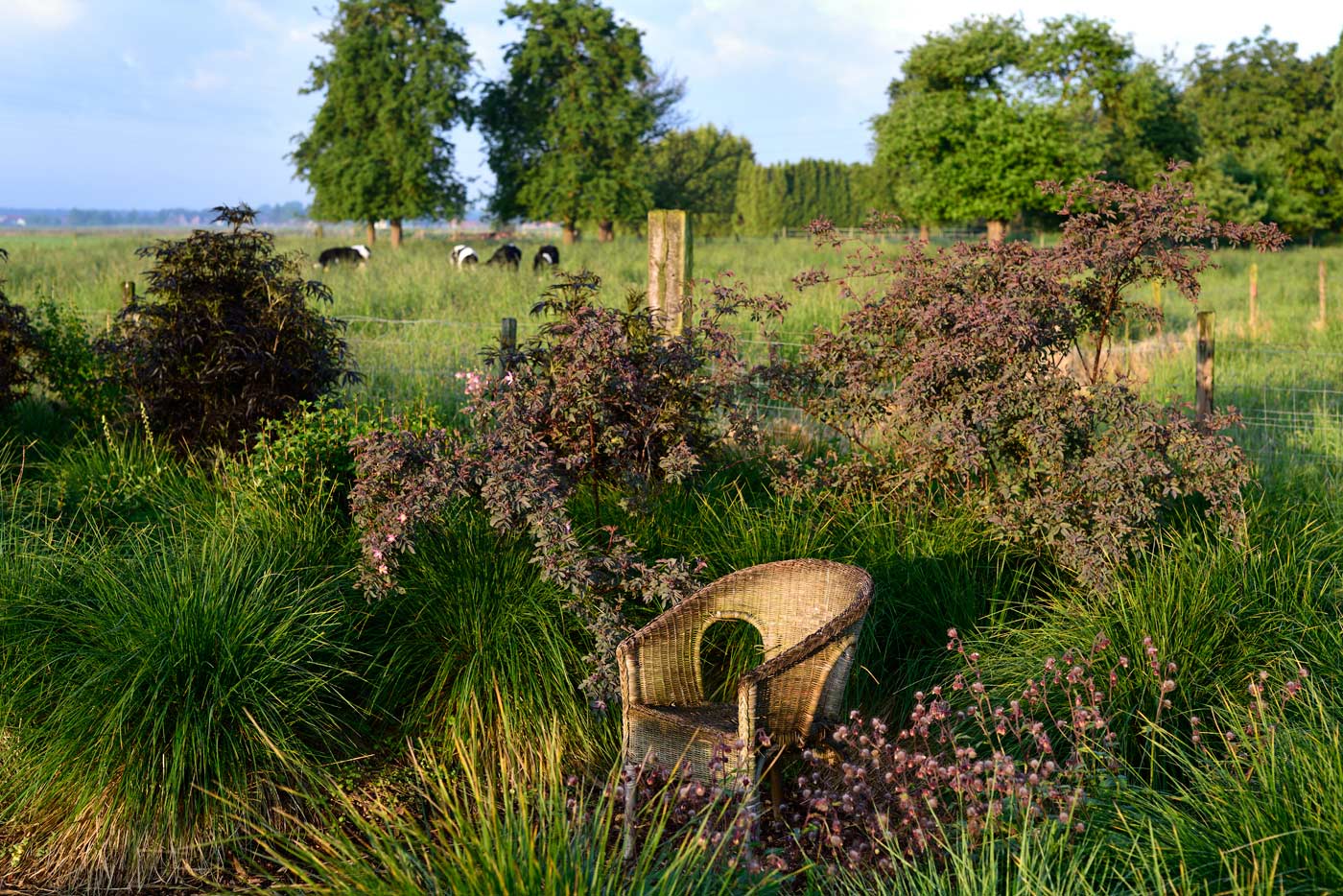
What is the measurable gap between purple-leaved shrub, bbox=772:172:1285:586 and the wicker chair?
1.27 metres

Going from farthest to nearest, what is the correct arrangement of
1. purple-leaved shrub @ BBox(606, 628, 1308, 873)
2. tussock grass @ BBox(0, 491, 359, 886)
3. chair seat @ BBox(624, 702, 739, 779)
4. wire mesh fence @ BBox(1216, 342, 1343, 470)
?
1. wire mesh fence @ BBox(1216, 342, 1343, 470)
2. tussock grass @ BBox(0, 491, 359, 886)
3. chair seat @ BBox(624, 702, 739, 779)
4. purple-leaved shrub @ BBox(606, 628, 1308, 873)

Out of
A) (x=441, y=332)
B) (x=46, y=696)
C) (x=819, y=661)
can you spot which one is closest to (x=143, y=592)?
(x=46, y=696)

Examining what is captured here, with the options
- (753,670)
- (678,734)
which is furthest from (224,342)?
(753,670)

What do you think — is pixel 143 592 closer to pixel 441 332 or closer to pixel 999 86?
pixel 441 332

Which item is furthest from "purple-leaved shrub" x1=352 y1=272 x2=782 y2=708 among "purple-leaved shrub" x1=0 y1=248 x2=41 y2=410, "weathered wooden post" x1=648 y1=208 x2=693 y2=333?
"purple-leaved shrub" x1=0 y1=248 x2=41 y2=410

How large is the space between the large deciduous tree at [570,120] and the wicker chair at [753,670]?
109ft

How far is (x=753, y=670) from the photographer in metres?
3.35

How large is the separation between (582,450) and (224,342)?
106 inches

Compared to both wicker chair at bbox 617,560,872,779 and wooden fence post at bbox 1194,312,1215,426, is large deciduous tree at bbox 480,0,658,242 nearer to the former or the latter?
wooden fence post at bbox 1194,312,1215,426

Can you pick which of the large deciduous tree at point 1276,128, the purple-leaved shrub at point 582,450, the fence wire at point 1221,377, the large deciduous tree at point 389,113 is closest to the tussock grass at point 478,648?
the purple-leaved shrub at point 582,450

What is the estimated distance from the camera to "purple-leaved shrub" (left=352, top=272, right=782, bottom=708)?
13.6ft

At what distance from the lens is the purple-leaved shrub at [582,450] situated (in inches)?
163

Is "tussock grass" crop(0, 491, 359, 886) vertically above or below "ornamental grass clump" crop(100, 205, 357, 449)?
below

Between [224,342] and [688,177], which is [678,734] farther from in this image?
[688,177]
